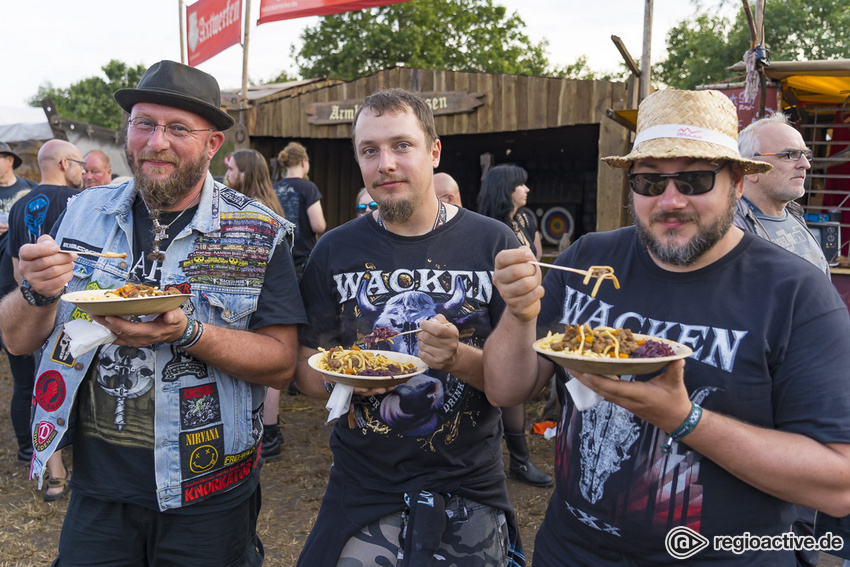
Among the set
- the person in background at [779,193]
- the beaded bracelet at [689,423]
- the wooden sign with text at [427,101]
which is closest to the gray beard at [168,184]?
the beaded bracelet at [689,423]

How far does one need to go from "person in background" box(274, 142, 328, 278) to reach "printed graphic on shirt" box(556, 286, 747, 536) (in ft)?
15.7

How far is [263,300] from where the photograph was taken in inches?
92.9

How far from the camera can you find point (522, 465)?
4988 mm

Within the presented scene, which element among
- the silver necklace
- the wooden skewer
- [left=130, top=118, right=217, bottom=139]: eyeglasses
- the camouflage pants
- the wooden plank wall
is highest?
the wooden plank wall

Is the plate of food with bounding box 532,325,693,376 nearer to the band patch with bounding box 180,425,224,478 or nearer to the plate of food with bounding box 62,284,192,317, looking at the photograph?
the plate of food with bounding box 62,284,192,317

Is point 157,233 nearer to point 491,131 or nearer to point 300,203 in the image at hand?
point 300,203

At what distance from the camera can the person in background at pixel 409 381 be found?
2.16m

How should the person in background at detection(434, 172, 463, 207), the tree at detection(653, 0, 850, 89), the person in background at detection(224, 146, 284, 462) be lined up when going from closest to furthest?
the person in background at detection(434, 172, 463, 207), the person in background at detection(224, 146, 284, 462), the tree at detection(653, 0, 850, 89)

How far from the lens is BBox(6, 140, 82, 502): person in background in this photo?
178 inches

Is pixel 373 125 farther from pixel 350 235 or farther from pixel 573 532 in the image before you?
pixel 573 532

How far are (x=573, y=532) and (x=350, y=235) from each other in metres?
1.33

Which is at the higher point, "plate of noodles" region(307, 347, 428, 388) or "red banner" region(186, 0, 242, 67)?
"red banner" region(186, 0, 242, 67)

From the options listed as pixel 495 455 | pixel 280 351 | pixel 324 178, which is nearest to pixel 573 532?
pixel 495 455

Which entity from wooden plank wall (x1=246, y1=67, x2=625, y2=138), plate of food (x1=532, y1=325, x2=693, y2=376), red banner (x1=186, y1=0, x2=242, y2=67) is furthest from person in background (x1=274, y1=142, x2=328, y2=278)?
plate of food (x1=532, y1=325, x2=693, y2=376)
